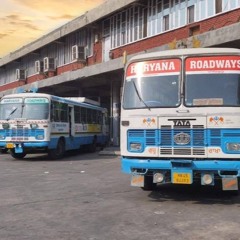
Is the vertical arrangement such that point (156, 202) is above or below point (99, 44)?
below

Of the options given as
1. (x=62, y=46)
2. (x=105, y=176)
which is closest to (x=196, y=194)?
(x=105, y=176)

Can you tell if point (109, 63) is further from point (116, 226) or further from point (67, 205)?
point (116, 226)

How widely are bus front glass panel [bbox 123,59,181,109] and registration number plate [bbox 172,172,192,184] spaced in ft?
4.31

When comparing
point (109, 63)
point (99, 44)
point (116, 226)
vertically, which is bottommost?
point (116, 226)

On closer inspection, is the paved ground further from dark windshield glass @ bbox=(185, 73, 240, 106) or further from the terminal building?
the terminal building

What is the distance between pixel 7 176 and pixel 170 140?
22.0ft

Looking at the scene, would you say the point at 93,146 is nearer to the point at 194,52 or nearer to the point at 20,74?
the point at 20,74

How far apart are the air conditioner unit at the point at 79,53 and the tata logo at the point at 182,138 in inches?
882

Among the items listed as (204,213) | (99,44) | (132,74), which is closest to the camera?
(204,213)

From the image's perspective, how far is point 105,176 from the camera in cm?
1345

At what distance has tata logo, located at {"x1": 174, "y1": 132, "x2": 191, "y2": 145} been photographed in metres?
8.46

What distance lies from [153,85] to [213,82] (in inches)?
45.9

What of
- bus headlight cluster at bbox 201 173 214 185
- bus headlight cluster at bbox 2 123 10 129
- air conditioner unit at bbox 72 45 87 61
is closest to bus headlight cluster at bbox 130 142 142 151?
bus headlight cluster at bbox 201 173 214 185

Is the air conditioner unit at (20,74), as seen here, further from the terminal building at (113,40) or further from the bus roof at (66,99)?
the bus roof at (66,99)
